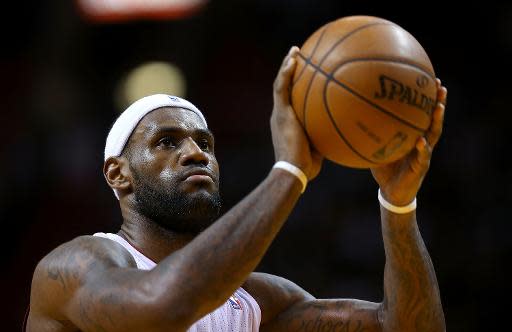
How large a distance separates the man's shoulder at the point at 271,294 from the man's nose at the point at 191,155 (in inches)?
29.7

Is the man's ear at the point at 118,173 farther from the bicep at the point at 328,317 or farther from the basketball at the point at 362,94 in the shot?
the basketball at the point at 362,94

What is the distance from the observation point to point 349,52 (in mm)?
3262

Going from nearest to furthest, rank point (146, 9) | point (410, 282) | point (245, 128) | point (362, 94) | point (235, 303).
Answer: point (362, 94) → point (410, 282) → point (235, 303) → point (245, 128) → point (146, 9)

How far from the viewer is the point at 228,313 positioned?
4.16m

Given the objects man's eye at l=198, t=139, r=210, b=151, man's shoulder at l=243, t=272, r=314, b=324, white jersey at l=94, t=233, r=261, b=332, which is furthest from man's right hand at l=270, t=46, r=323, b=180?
man's shoulder at l=243, t=272, r=314, b=324

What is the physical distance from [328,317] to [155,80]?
7213 mm

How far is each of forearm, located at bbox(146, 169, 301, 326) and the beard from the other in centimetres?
103

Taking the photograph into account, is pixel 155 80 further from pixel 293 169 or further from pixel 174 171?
pixel 293 169

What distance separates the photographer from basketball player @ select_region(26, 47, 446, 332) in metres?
3.06

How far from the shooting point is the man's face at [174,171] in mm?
4172

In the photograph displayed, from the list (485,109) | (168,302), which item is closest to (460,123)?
(485,109)

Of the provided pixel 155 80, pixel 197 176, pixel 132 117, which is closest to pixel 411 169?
pixel 197 176

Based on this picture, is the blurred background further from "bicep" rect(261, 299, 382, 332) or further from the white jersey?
the white jersey

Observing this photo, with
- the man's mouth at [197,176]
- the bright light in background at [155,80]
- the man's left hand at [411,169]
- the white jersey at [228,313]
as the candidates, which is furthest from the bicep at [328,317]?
the bright light in background at [155,80]
